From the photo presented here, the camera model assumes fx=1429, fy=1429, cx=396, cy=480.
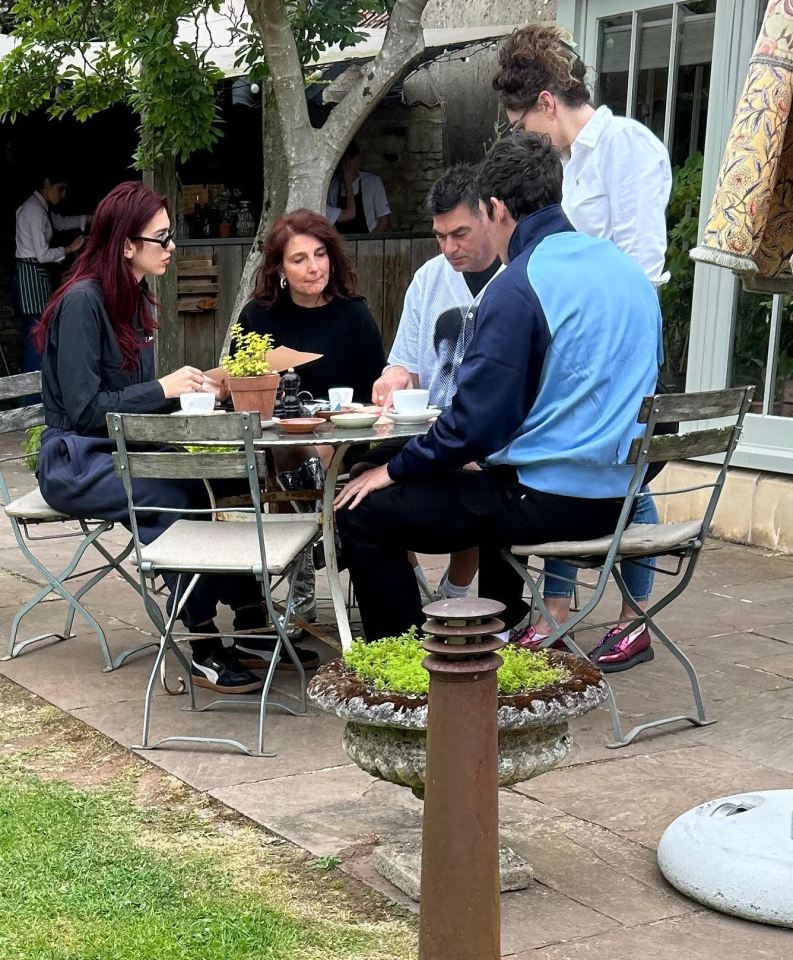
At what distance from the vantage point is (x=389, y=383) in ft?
16.7

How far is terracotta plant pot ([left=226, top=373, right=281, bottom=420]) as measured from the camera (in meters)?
4.54

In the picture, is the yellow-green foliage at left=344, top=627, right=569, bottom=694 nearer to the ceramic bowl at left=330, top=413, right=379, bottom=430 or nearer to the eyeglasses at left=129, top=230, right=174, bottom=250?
the ceramic bowl at left=330, top=413, right=379, bottom=430

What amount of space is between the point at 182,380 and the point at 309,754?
1.36m

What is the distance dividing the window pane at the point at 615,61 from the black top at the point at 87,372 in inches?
150

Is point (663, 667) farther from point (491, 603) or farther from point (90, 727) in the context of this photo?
point (491, 603)

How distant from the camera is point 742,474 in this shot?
7160 mm

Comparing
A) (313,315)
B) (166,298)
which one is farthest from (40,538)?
(166,298)

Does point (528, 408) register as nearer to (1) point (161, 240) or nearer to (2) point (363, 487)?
(2) point (363, 487)

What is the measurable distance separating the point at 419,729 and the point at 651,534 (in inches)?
62.2

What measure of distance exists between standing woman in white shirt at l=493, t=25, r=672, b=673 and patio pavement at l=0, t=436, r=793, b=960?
A: 34cm

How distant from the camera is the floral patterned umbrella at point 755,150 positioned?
2.71 m

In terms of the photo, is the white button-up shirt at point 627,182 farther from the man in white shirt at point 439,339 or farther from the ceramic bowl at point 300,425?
the ceramic bowl at point 300,425

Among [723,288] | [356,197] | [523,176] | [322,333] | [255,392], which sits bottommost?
[255,392]

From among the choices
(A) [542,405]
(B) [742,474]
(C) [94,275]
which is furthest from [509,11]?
(A) [542,405]
